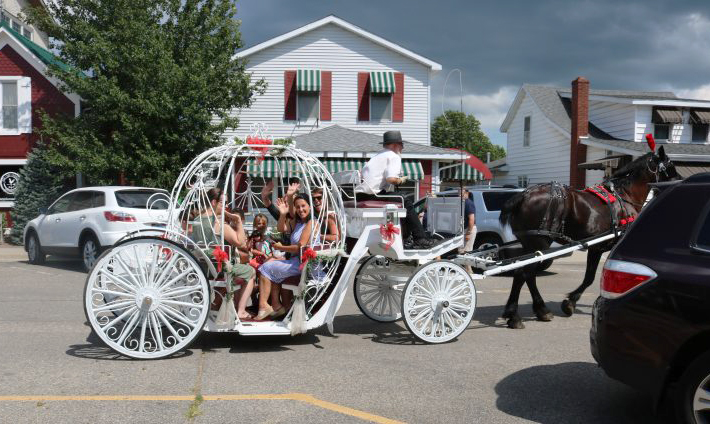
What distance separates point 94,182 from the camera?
60.8 ft

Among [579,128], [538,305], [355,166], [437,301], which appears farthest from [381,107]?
[437,301]

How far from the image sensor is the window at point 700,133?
79.9 feet

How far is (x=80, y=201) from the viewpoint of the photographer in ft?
42.5

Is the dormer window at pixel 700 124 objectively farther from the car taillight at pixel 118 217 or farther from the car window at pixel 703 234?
the car window at pixel 703 234

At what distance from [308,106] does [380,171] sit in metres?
15.9

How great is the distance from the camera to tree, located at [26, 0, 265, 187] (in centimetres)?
1761

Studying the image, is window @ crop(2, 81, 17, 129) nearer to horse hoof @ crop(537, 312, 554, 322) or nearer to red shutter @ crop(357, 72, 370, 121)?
red shutter @ crop(357, 72, 370, 121)

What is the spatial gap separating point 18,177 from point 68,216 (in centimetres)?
872

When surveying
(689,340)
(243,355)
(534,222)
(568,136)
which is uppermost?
(568,136)

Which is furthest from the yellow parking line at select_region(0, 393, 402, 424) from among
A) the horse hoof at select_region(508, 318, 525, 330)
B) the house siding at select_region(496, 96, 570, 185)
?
the house siding at select_region(496, 96, 570, 185)

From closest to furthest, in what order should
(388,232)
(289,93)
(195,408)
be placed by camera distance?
(195,408) → (388,232) → (289,93)

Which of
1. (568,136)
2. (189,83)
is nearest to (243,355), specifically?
(189,83)

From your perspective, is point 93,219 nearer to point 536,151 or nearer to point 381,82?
point 381,82

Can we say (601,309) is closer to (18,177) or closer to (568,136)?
(18,177)
